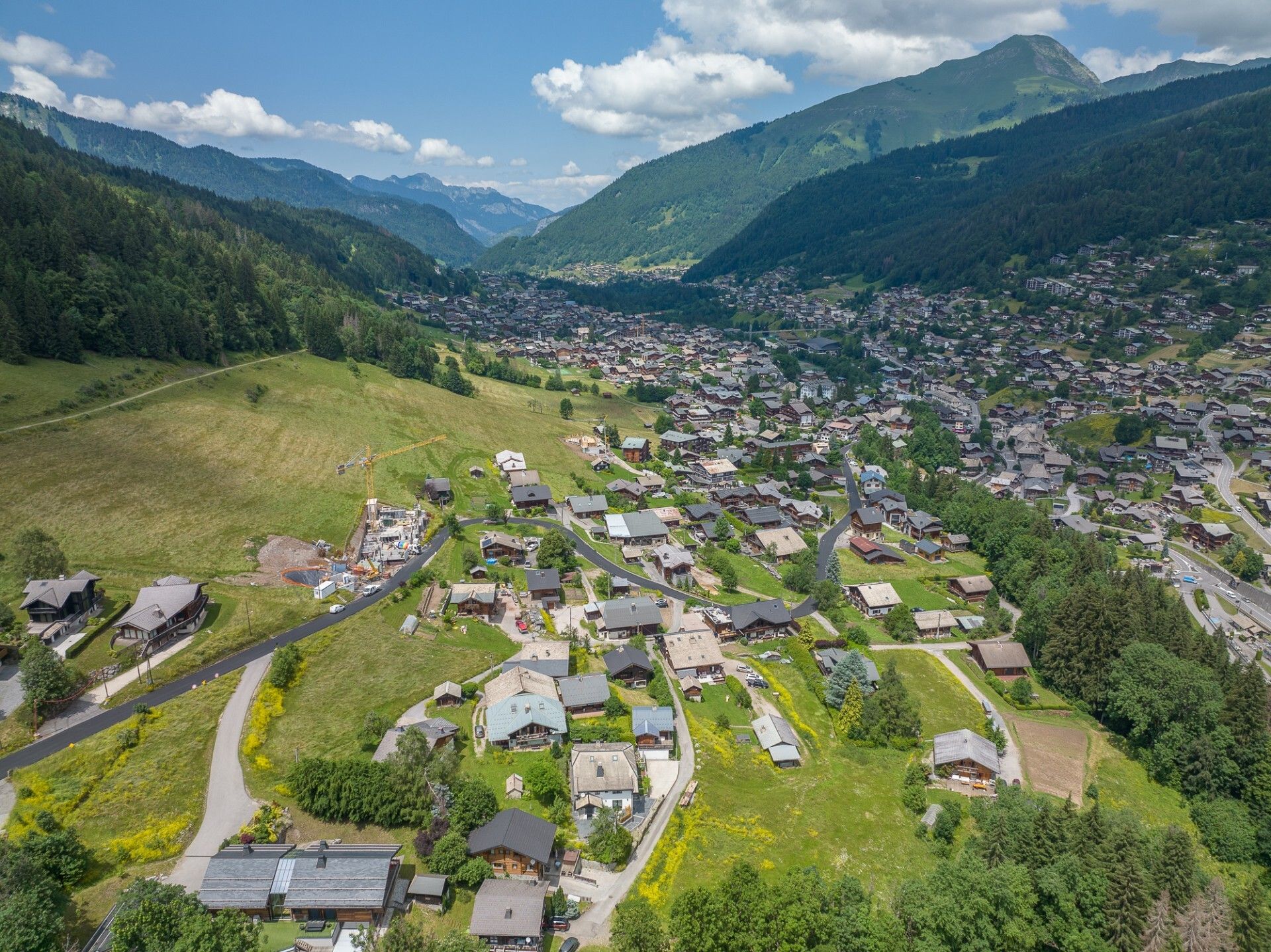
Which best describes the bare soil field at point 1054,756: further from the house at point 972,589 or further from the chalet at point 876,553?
the chalet at point 876,553

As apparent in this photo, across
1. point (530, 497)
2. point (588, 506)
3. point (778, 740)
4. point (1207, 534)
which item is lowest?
point (778, 740)

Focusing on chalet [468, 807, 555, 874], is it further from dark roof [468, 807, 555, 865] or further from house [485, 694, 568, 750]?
house [485, 694, 568, 750]

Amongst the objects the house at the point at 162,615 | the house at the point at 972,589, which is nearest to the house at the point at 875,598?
the house at the point at 972,589

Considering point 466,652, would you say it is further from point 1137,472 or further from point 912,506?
point 1137,472

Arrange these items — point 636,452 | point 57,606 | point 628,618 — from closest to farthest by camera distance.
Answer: point 57,606 < point 628,618 < point 636,452

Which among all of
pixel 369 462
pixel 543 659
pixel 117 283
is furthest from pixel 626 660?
pixel 117 283

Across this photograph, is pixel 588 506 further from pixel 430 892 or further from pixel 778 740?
pixel 430 892

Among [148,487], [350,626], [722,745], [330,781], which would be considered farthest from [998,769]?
[148,487]
